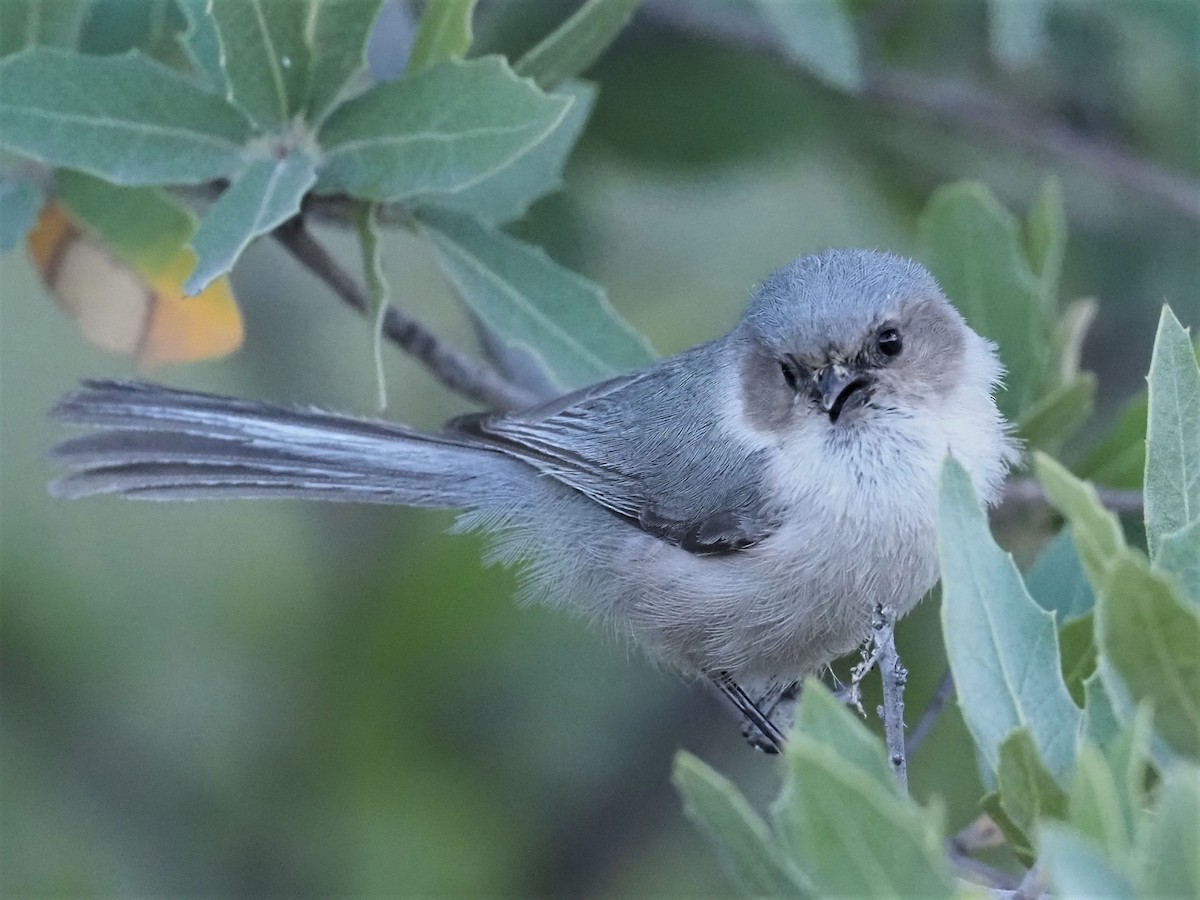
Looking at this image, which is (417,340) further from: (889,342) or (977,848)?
(977,848)

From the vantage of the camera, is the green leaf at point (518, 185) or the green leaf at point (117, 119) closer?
the green leaf at point (117, 119)

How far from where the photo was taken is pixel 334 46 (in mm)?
2404

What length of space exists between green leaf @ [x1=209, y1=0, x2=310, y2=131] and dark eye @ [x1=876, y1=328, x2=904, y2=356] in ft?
3.85

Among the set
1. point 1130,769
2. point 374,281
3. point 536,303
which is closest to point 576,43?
point 536,303

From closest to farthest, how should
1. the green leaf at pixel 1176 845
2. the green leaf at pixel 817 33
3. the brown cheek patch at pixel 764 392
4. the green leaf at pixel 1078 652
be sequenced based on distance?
the green leaf at pixel 1176 845
the green leaf at pixel 1078 652
the brown cheek patch at pixel 764 392
the green leaf at pixel 817 33

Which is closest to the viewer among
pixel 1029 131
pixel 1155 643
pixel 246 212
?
pixel 1155 643

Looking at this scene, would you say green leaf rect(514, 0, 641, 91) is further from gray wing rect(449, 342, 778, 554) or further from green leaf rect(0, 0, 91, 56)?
green leaf rect(0, 0, 91, 56)

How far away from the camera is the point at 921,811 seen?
1322 mm

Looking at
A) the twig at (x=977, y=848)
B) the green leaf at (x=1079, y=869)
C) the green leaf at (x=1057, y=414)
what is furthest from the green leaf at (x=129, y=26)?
the green leaf at (x=1079, y=869)

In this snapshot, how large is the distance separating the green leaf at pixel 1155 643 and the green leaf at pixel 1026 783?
13cm

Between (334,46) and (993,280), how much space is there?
5.01 ft

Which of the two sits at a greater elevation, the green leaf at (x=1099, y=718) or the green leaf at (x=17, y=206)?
the green leaf at (x=17, y=206)

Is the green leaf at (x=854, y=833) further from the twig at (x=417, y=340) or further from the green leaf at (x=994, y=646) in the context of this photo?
the twig at (x=417, y=340)

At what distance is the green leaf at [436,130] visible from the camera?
7.34 feet
